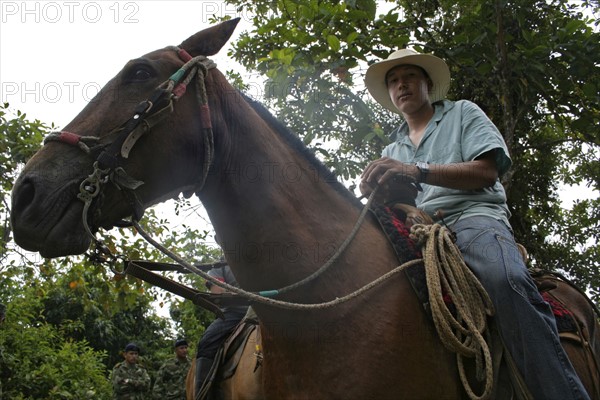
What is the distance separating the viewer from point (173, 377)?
484 inches

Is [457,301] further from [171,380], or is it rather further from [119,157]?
[171,380]

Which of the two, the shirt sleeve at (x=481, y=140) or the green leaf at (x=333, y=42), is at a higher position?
the green leaf at (x=333, y=42)

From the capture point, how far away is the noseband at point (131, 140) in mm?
2395

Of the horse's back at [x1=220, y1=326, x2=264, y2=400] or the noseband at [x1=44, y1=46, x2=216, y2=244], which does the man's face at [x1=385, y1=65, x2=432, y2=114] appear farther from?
the horse's back at [x1=220, y1=326, x2=264, y2=400]

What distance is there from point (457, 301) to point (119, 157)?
172 centimetres

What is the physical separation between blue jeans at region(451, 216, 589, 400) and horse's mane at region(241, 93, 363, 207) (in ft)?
2.43

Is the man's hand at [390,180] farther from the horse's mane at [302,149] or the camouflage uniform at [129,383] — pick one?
the camouflage uniform at [129,383]

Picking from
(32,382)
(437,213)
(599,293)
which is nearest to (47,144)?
(437,213)

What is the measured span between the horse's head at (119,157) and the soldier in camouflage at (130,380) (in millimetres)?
10916

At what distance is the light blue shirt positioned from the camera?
10.3ft

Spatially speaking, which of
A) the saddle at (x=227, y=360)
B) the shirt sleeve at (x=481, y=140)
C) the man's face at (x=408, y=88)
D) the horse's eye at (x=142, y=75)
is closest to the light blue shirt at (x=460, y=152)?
the shirt sleeve at (x=481, y=140)

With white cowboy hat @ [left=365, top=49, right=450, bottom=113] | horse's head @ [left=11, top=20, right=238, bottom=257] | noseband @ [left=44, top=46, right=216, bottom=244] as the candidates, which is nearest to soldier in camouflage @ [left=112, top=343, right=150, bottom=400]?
white cowboy hat @ [left=365, top=49, right=450, bottom=113]

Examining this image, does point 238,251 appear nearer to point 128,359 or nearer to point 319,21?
point 319,21

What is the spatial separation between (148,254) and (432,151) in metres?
5.69
